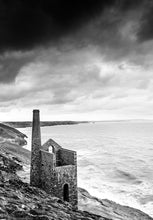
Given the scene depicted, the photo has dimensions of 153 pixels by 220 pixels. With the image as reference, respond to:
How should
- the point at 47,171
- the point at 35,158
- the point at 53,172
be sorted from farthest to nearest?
the point at 35,158
the point at 47,171
the point at 53,172

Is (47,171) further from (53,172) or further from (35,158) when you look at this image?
(35,158)

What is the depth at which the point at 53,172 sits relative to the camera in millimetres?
21266

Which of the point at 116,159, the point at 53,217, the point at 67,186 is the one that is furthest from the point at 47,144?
the point at 116,159

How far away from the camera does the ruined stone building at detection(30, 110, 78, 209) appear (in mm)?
21281

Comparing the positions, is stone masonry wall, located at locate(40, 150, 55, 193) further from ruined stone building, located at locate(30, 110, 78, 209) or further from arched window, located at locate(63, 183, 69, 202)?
arched window, located at locate(63, 183, 69, 202)

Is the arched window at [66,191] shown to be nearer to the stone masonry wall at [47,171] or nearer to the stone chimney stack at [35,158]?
the stone masonry wall at [47,171]

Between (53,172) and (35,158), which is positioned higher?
(35,158)

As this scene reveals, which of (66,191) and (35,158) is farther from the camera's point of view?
(35,158)

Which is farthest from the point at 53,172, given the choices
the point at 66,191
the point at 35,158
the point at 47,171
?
the point at 35,158

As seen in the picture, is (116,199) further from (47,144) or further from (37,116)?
(37,116)

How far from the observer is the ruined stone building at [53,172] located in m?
21.3

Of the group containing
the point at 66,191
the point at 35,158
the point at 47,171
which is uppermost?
the point at 35,158

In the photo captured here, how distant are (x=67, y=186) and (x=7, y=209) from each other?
11038mm

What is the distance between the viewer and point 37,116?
23.9 metres
